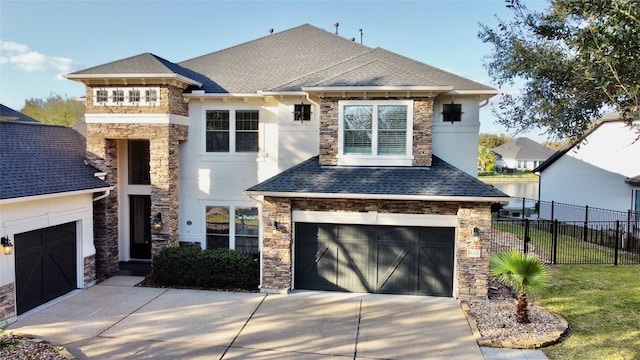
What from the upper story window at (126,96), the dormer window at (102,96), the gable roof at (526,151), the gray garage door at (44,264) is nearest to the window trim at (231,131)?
the upper story window at (126,96)

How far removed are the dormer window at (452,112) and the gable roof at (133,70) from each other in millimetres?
8051

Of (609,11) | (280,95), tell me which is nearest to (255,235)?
(280,95)

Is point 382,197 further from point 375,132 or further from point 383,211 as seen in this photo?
point 375,132

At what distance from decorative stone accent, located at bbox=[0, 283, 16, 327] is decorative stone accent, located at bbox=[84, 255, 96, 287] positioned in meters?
2.45

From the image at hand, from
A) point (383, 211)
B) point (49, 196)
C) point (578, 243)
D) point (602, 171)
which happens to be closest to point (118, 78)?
point (49, 196)

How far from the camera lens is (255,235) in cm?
1390

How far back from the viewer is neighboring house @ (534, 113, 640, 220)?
19578mm

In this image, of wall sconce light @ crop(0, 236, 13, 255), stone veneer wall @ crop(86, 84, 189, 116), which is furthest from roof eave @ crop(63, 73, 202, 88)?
wall sconce light @ crop(0, 236, 13, 255)

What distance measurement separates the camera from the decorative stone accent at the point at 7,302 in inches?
353

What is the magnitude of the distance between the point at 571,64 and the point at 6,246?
12063 millimetres

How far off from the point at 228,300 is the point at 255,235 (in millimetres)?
3422

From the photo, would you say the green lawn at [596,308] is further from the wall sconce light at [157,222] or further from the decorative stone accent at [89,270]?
the decorative stone accent at [89,270]

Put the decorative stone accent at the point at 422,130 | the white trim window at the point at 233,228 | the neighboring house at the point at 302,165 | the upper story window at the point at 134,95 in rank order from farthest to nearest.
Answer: the white trim window at the point at 233,228, the upper story window at the point at 134,95, the decorative stone accent at the point at 422,130, the neighboring house at the point at 302,165

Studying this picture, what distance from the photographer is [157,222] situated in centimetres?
1277
